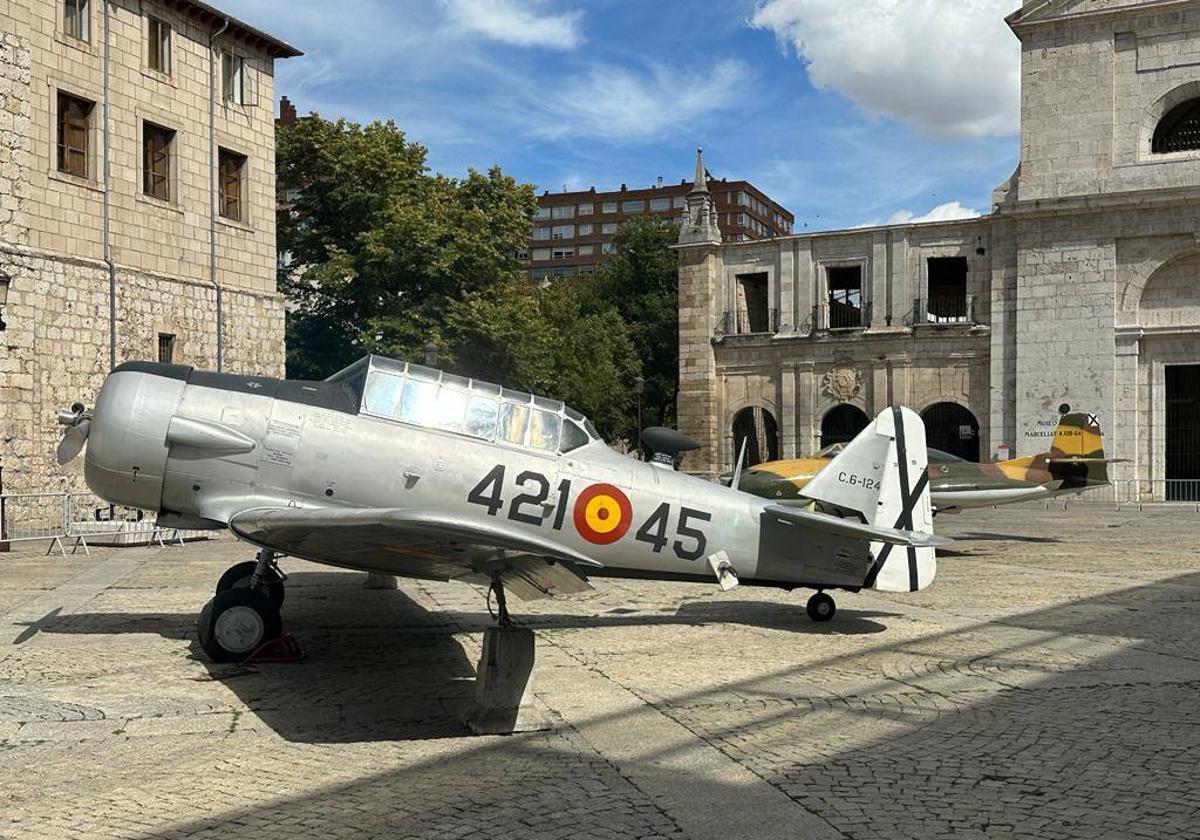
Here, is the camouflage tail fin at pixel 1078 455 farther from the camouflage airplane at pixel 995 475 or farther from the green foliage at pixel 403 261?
the green foliage at pixel 403 261

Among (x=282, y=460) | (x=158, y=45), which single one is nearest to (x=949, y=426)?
(x=158, y=45)

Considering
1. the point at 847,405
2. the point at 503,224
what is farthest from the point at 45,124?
the point at 847,405

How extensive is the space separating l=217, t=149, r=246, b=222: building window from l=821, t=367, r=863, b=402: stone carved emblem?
2233 cm

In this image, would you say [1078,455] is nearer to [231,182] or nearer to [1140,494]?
[1140,494]

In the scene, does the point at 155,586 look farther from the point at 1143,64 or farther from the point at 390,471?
the point at 1143,64

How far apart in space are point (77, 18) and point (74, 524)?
13284 mm

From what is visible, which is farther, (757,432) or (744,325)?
(744,325)

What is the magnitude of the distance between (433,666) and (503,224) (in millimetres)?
32575

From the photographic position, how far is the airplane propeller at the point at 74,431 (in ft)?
30.0

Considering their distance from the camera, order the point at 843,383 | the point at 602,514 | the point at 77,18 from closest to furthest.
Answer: the point at 602,514 < the point at 77,18 < the point at 843,383

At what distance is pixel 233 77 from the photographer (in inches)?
1141

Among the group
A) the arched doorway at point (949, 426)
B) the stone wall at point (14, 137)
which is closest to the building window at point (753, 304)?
the arched doorway at point (949, 426)

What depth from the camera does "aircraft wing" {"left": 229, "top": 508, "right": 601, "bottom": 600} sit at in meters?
5.88

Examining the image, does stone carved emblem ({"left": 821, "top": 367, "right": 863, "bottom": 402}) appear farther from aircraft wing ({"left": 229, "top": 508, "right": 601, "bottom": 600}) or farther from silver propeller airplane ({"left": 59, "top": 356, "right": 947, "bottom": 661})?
aircraft wing ({"left": 229, "top": 508, "right": 601, "bottom": 600})
